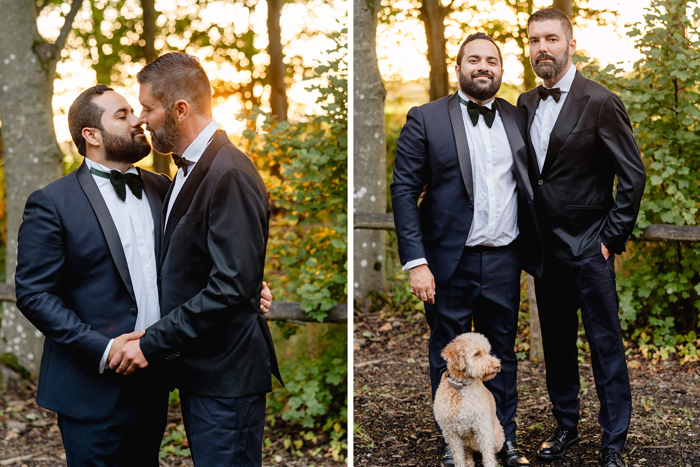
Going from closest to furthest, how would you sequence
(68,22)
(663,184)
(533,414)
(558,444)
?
1. (558,444)
2. (533,414)
3. (663,184)
4. (68,22)

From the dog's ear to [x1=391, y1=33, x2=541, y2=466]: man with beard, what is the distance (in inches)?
10.4

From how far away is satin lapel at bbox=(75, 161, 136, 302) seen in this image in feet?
6.95

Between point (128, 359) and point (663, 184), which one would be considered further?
point (663, 184)

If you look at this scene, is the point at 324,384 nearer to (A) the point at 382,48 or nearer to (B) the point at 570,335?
(B) the point at 570,335

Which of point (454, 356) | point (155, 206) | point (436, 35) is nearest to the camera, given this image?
point (155, 206)

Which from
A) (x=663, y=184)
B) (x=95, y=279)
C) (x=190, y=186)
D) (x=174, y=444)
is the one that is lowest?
(x=174, y=444)

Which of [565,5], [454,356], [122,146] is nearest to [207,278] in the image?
[122,146]

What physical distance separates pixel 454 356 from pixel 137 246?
4.67ft

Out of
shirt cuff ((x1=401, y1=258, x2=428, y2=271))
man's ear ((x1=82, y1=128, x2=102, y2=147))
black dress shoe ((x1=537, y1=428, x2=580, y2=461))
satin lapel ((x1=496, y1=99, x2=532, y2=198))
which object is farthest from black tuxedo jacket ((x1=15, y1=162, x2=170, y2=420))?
black dress shoe ((x1=537, y1=428, x2=580, y2=461))

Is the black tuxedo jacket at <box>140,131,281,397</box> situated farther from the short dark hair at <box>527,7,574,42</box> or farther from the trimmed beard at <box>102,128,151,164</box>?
the short dark hair at <box>527,7,574,42</box>

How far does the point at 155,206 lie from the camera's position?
7.69 ft

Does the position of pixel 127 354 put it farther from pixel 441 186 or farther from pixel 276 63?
pixel 276 63

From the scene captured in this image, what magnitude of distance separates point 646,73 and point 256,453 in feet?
11.0

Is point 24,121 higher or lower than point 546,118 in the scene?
higher
